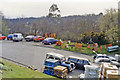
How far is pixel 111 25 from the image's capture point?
1006 inches

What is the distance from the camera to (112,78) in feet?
29.8

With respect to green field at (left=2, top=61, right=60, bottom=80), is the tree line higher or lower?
higher

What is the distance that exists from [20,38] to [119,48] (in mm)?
22054

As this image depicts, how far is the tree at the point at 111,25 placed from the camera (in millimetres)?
24302

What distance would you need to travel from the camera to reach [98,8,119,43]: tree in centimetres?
2430

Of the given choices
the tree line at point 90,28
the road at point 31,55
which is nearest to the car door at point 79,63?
the road at point 31,55

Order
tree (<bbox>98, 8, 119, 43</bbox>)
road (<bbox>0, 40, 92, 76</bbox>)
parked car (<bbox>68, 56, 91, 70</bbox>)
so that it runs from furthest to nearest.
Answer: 1. tree (<bbox>98, 8, 119, 43</bbox>)
2. road (<bbox>0, 40, 92, 76</bbox>)
3. parked car (<bbox>68, 56, 91, 70</bbox>)

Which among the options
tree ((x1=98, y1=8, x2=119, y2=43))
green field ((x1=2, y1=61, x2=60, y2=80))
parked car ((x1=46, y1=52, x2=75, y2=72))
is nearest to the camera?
green field ((x1=2, y1=61, x2=60, y2=80))

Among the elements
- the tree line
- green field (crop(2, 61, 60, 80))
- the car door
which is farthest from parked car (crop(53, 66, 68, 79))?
the tree line

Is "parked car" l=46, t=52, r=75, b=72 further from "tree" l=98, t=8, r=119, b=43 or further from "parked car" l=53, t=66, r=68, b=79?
"tree" l=98, t=8, r=119, b=43

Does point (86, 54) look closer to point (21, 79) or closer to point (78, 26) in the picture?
point (21, 79)

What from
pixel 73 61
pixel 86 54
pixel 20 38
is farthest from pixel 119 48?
pixel 20 38

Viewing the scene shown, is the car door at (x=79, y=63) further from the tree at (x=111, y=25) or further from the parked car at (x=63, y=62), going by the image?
the tree at (x=111, y=25)

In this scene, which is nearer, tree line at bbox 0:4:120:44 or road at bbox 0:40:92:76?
road at bbox 0:40:92:76
